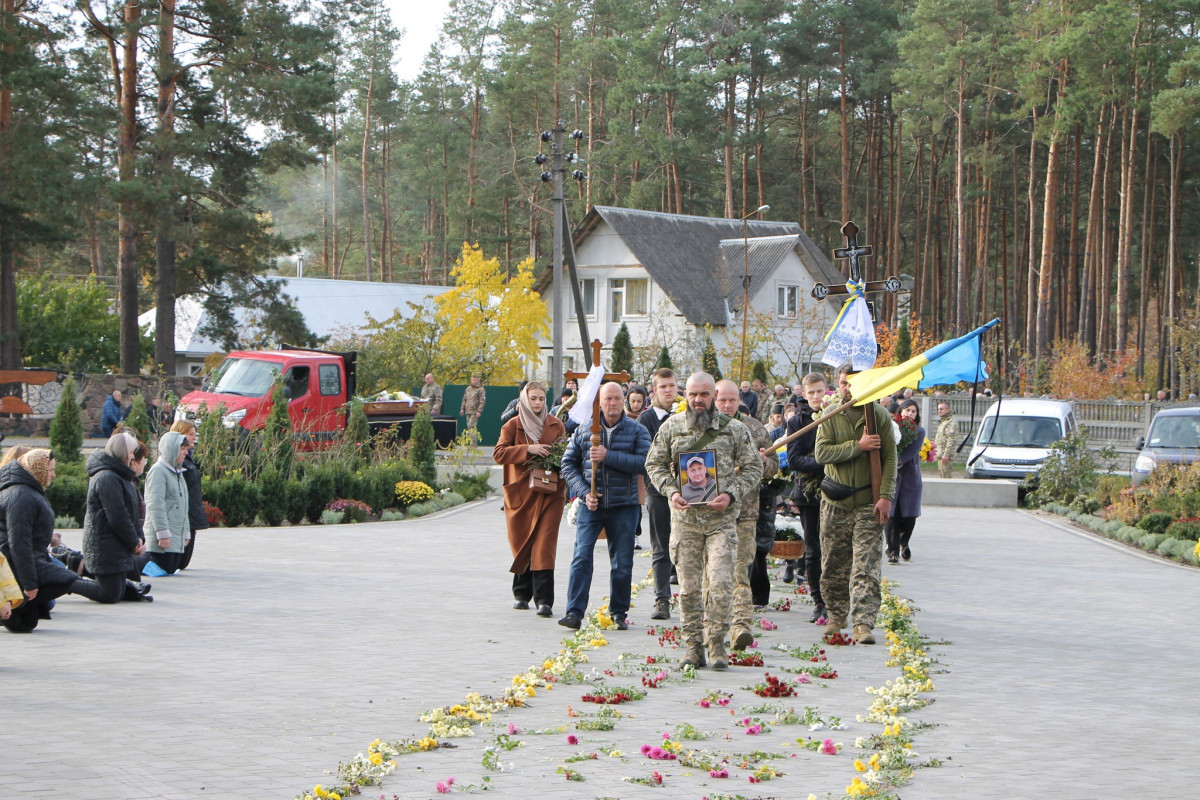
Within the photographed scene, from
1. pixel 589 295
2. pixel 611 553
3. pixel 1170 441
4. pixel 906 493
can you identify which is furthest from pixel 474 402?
pixel 589 295

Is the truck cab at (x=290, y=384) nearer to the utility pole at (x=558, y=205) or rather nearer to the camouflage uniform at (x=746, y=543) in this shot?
the utility pole at (x=558, y=205)

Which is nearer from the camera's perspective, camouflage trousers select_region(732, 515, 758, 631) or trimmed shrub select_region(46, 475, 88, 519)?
camouflage trousers select_region(732, 515, 758, 631)

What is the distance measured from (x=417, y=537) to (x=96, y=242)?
5291 centimetres

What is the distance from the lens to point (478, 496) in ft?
74.7

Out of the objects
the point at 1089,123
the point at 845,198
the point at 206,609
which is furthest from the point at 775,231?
the point at 206,609

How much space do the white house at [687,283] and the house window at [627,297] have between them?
0.04 m

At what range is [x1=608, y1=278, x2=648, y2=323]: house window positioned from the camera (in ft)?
180

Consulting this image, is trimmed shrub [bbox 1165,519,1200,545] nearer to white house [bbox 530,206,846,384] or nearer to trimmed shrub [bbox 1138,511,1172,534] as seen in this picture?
trimmed shrub [bbox 1138,511,1172,534]

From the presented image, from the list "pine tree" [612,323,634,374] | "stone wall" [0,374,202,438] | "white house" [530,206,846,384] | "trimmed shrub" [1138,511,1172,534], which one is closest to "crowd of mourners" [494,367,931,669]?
"trimmed shrub" [1138,511,1172,534]

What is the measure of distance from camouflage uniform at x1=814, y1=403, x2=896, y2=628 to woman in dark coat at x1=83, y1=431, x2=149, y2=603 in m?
5.47

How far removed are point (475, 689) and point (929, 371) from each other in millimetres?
5181

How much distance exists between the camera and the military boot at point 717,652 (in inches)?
345

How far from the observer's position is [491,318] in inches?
1827

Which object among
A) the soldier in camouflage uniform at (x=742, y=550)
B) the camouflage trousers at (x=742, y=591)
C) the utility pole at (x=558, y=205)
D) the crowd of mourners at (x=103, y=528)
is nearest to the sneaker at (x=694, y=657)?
the soldier in camouflage uniform at (x=742, y=550)
